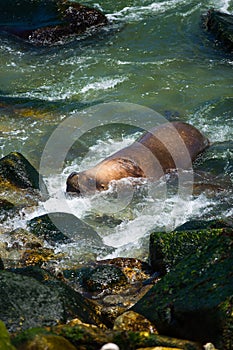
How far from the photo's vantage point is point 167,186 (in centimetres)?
891

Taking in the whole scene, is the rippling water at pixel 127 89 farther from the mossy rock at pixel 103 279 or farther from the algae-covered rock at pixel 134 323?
the algae-covered rock at pixel 134 323

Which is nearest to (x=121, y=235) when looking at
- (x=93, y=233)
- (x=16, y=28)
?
(x=93, y=233)

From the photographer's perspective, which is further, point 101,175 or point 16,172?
point 16,172

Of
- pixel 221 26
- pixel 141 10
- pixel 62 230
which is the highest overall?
pixel 221 26

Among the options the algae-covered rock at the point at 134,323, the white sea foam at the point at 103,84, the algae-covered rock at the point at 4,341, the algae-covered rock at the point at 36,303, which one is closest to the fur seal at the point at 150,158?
the white sea foam at the point at 103,84

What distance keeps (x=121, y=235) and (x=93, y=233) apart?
0.36m

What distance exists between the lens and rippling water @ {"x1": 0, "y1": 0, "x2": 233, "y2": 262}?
27.3ft

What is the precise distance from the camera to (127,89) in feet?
39.4

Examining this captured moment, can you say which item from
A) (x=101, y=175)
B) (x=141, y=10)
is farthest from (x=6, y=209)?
(x=141, y=10)

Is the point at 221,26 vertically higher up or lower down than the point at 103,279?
higher up

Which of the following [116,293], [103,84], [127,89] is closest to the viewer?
Answer: [116,293]

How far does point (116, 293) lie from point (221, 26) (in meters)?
9.08

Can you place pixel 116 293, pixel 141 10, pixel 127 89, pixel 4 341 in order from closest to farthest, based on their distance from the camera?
pixel 4 341 < pixel 116 293 < pixel 127 89 < pixel 141 10

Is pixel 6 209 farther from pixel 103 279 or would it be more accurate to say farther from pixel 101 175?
pixel 103 279
